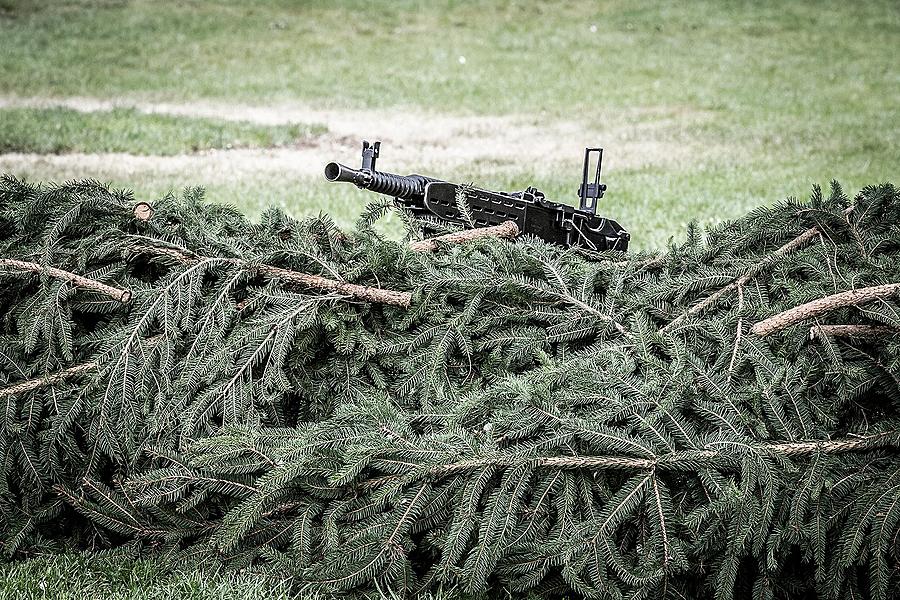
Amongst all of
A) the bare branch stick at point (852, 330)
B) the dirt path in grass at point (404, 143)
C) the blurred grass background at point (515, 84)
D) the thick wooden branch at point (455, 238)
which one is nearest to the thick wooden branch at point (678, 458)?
the bare branch stick at point (852, 330)

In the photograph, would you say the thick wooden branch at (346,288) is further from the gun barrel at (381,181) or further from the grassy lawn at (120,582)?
the grassy lawn at (120,582)

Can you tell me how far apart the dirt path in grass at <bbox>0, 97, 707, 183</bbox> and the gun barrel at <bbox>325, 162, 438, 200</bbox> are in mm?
7339

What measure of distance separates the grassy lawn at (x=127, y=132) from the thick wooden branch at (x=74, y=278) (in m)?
8.85

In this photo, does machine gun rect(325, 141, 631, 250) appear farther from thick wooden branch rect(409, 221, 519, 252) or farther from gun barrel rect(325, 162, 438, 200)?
thick wooden branch rect(409, 221, 519, 252)

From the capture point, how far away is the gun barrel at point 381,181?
304 cm

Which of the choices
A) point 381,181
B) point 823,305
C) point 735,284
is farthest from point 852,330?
point 381,181

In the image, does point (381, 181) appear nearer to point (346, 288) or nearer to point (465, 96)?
point (346, 288)

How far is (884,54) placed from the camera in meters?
18.5

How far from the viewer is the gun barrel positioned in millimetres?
3045

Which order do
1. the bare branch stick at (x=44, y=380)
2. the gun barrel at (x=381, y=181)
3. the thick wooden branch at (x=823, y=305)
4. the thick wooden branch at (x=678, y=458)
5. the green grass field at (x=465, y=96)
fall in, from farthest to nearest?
1. the green grass field at (x=465, y=96)
2. the gun barrel at (x=381, y=181)
3. the bare branch stick at (x=44, y=380)
4. the thick wooden branch at (x=823, y=305)
5. the thick wooden branch at (x=678, y=458)

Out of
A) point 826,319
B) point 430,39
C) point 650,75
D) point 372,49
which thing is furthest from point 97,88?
point 826,319

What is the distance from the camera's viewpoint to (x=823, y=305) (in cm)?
249

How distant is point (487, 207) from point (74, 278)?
1.45 m

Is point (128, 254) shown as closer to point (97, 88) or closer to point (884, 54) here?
point (97, 88)
